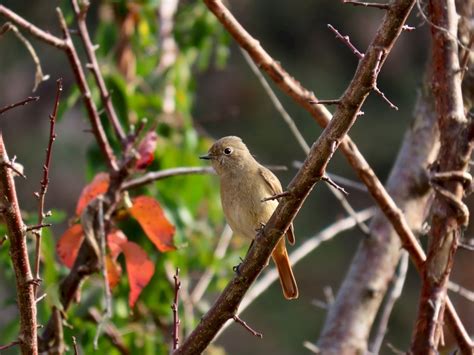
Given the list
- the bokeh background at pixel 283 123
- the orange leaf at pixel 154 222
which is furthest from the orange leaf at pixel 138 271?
the bokeh background at pixel 283 123

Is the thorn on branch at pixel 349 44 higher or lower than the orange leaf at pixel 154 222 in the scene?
higher

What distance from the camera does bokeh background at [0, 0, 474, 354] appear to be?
10422 millimetres

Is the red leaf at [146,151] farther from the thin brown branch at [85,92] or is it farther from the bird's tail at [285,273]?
the bird's tail at [285,273]

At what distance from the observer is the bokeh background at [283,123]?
10.4m

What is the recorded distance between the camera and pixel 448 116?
2.74 metres

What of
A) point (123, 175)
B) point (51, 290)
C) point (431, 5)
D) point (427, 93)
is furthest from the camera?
point (427, 93)

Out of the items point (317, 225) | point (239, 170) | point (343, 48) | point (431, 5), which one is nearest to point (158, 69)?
point (239, 170)

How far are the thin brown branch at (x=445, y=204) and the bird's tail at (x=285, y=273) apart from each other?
2.00 feet

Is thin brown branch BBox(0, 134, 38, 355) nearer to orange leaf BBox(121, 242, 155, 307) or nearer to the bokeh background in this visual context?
orange leaf BBox(121, 242, 155, 307)

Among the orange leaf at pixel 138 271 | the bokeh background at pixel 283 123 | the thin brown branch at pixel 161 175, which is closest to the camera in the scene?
the orange leaf at pixel 138 271

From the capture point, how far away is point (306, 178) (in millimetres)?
2006

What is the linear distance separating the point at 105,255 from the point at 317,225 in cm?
783

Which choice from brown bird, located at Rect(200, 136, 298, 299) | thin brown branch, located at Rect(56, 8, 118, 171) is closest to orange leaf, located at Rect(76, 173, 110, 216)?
thin brown branch, located at Rect(56, 8, 118, 171)

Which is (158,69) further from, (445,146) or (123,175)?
(445,146)
